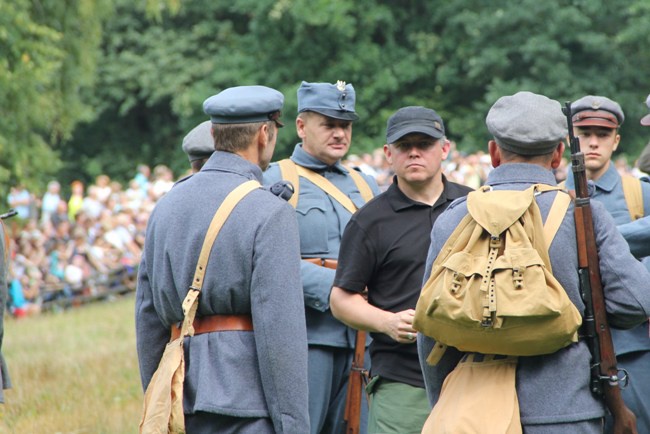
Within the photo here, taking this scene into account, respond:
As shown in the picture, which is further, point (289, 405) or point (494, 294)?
point (289, 405)

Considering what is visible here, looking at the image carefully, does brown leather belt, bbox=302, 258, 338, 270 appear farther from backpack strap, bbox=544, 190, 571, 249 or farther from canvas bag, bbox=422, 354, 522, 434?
backpack strap, bbox=544, 190, 571, 249

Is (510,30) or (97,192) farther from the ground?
(510,30)

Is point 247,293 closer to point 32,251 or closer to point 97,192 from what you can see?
point 32,251

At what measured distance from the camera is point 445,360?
4.82m

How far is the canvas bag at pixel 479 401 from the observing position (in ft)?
14.7

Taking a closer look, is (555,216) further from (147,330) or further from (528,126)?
(147,330)

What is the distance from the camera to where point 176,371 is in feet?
16.1

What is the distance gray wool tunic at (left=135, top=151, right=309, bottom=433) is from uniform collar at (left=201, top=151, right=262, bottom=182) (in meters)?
0.04

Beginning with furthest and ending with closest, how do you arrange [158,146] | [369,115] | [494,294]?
[158,146] → [369,115] → [494,294]

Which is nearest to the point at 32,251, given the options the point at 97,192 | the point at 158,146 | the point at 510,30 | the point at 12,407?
the point at 97,192

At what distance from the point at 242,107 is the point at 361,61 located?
1298 inches

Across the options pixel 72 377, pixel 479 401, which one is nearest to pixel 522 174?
pixel 479 401

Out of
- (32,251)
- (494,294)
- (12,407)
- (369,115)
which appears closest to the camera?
(494,294)

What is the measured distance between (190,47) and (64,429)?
31203 mm
